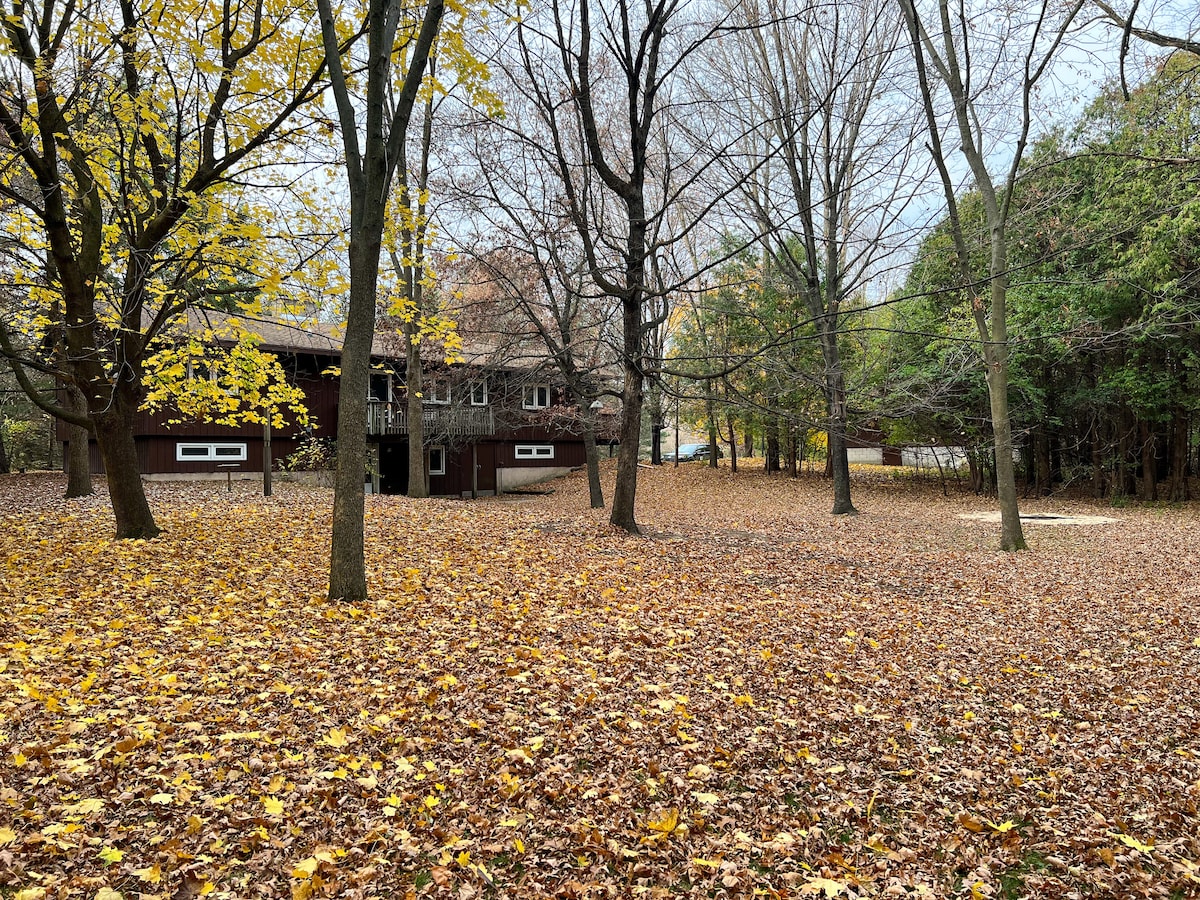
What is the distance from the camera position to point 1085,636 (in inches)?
257

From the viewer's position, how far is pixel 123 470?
821 centimetres

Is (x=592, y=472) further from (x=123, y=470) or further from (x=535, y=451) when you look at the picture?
(x=123, y=470)

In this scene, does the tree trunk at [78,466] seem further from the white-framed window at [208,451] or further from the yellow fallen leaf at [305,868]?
the yellow fallen leaf at [305,868]

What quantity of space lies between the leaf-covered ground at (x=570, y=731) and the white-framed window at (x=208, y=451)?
11.4 meters

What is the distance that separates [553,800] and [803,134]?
15.6 metres

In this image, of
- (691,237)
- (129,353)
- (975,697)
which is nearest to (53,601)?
(129,353)

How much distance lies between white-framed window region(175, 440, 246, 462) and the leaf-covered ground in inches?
450

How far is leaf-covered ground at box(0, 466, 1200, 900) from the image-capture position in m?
2.88

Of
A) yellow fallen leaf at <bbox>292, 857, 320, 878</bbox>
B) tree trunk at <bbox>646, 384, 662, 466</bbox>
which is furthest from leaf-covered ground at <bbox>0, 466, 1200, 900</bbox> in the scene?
tree trunk at <bbox>646, 384, 662, 466</bbox>

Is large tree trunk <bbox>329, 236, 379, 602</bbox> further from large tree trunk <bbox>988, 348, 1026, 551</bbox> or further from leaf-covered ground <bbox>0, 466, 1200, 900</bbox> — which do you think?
large tree trunk <bbox>988, 348, 1026, 551</bbox>

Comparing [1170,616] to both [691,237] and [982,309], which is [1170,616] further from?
[691,237]

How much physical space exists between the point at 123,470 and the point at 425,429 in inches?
511

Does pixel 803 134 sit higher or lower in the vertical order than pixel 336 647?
higher

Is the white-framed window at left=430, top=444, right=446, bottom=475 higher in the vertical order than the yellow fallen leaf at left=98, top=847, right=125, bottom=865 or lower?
higher
